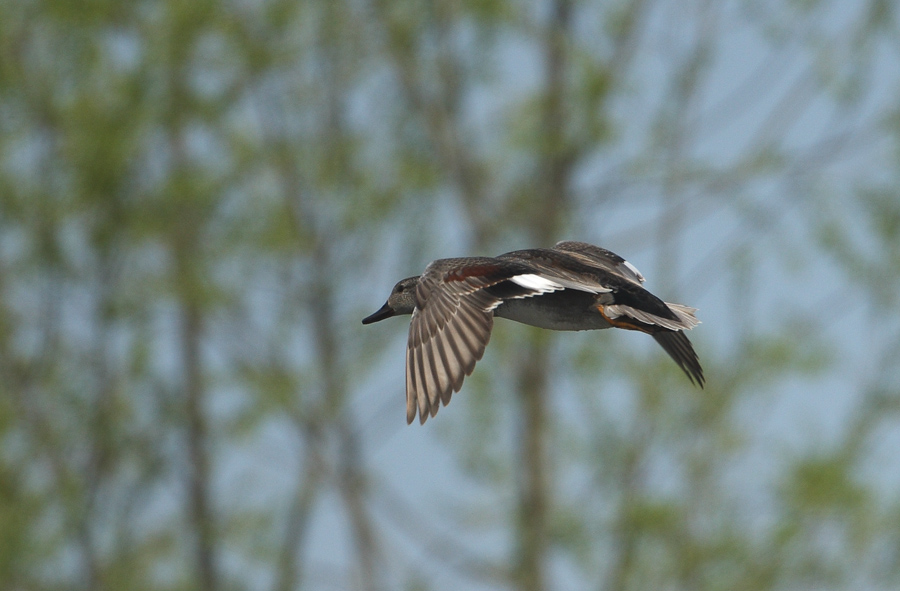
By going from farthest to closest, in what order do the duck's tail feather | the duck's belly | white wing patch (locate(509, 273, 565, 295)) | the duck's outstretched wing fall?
1. the duck's tail feather
2. the duck's belly
3. white wing patch (locate(509, 273, 565, 295))
4. the duck's outstretched wing

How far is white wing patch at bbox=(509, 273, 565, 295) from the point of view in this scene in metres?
3.67

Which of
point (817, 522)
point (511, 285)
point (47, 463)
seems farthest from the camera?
point (47, 463)

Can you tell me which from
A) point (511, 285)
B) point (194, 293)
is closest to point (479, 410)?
point (194, 293)

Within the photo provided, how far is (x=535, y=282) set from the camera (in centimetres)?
379

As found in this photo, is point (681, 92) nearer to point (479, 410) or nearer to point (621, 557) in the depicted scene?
point (479, 410)

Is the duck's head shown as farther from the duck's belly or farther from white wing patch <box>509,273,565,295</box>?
white wing patch <box>509,273,565,295</box>

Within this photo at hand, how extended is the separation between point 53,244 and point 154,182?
4.30 feet

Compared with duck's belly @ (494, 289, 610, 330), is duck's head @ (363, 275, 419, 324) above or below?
above

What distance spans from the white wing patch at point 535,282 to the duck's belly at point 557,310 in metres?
0.17

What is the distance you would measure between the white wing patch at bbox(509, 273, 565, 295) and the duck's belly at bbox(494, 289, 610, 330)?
0.17 metres

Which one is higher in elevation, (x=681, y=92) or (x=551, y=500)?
(x=681, y=92)

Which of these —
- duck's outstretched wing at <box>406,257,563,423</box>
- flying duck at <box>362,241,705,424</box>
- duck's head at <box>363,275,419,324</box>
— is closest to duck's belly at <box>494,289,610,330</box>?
flying duck at <box>362,241,705,424</box>

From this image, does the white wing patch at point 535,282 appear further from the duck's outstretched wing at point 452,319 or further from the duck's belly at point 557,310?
the duck's belly at point 557,310

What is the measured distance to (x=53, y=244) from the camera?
12.4 m
